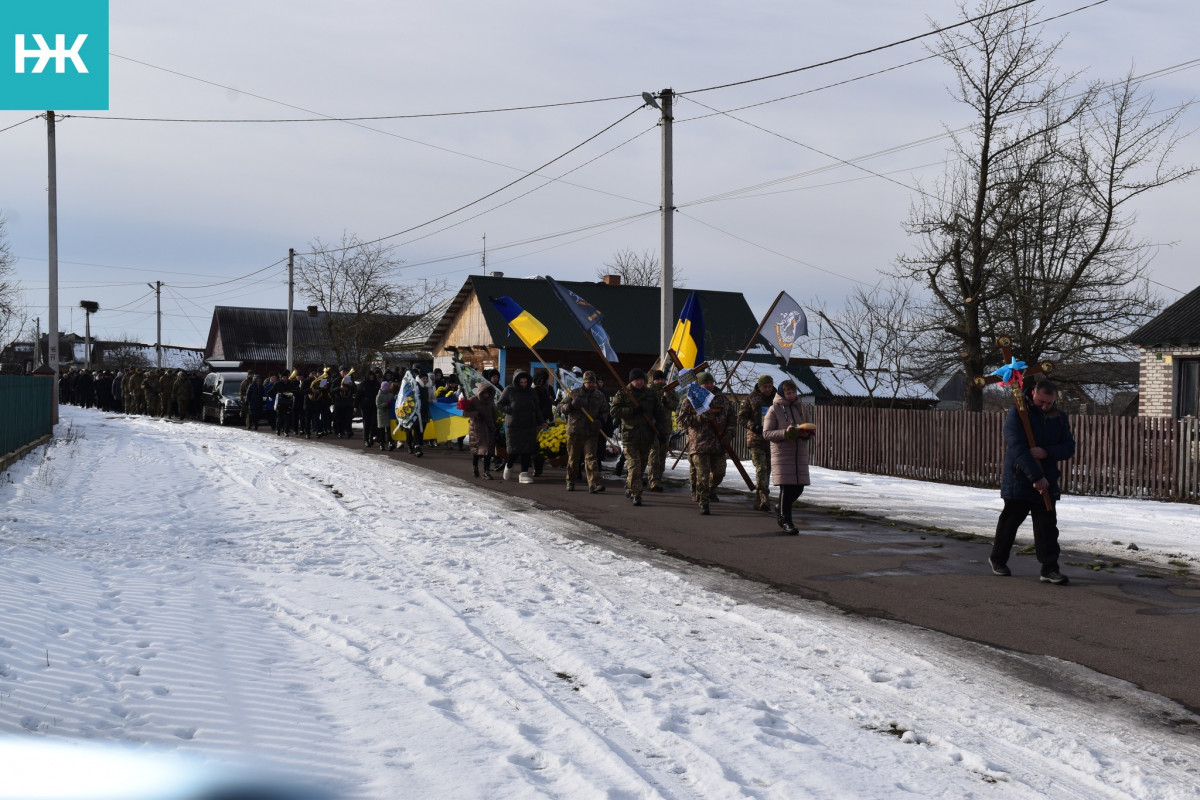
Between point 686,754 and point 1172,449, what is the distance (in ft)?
44.1

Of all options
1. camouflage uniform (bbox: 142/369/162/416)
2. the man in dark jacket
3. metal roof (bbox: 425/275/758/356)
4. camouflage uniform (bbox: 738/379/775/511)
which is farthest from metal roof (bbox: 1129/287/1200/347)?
camouflage uniform (bbox: 142/369/162/416)

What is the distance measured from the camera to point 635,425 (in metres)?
13.9

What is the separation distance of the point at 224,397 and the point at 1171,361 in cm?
2838

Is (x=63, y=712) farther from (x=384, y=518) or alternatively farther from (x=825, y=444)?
(x=825, y=444)

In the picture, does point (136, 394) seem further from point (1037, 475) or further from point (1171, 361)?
point (1037, 475)

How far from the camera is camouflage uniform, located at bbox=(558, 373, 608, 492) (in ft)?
48.4

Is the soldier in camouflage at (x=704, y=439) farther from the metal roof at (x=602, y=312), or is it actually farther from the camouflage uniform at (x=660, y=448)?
the metal roof at (x=602, y=312)

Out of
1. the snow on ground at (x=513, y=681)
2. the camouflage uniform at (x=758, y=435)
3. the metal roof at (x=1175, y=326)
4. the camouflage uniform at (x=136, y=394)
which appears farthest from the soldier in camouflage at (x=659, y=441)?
the camouflage uniform at (x=136, y=394)

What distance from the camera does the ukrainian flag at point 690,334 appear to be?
1656 cm

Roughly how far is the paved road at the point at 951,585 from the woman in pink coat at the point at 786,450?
1.33 ft

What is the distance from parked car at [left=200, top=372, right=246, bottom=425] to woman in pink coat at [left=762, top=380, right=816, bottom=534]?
27.7 meters

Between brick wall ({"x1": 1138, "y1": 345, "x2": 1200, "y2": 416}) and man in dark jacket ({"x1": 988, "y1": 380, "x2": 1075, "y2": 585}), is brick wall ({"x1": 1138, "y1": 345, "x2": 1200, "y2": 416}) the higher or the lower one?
the higher one

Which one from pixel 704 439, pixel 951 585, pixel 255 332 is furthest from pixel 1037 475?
pixel 255 332

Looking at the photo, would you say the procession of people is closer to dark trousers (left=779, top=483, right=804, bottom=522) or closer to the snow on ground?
dark trousers (left=779, top=483, right=804, bottom=522)
